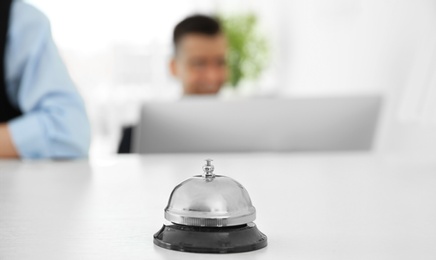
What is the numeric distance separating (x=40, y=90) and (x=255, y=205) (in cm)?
91

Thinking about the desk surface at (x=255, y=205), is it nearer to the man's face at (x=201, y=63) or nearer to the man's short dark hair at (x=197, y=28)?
the man's face at (x=201, y=63)

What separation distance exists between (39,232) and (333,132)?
1.24m

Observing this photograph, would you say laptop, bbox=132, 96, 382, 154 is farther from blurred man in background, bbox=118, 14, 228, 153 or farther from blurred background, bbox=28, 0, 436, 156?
blurred man in background, bbox=118, 14, 228, 153

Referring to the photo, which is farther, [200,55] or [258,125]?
[200,55]

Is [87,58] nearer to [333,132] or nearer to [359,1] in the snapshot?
[359,1]

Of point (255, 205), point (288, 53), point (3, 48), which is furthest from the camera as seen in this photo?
point (288, 53)

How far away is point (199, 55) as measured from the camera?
401cm

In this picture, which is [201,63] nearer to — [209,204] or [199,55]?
[199,55]

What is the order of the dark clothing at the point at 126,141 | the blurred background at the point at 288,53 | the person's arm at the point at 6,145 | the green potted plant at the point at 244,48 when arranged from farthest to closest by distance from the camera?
the green potted plant at the point at 244,48, the dark clothing at the point at 126,141, the blurred background at the point at 288,53, the person's arm at the point at 6,145

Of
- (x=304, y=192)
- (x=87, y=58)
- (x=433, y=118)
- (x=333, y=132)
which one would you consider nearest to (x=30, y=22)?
(x=333, y=132)

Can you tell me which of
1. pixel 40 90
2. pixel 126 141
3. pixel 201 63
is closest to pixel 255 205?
pixel 40 90

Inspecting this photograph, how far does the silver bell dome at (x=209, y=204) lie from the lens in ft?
2.11

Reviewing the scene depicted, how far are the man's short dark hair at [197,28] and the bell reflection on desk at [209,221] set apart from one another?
11.2 ft

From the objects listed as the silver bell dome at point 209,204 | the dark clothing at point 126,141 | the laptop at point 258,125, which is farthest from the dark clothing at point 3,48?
the dark clothing at point 126,141
